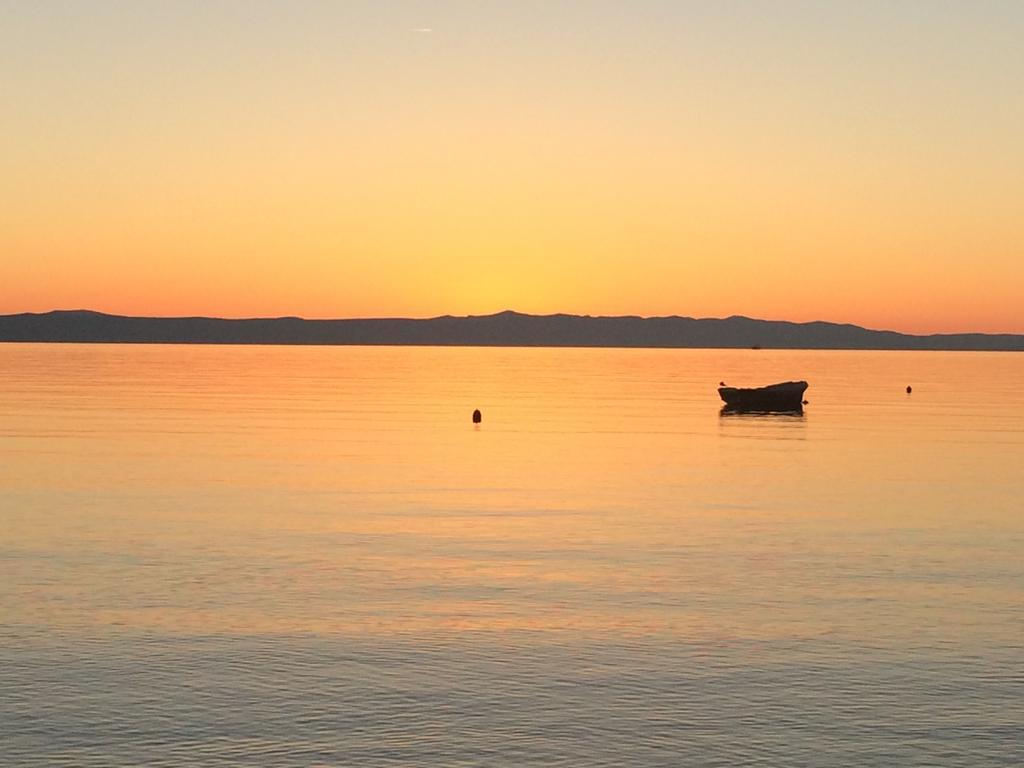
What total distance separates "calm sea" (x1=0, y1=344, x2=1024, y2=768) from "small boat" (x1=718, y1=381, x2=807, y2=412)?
4534 cm

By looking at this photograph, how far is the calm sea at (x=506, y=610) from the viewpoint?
66.5 ft

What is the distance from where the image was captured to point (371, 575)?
33.6m

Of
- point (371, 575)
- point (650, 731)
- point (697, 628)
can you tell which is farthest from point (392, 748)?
point (371, 575)

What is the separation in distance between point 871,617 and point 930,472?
35156mm

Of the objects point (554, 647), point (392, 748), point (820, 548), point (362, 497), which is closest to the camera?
point (392, 748)

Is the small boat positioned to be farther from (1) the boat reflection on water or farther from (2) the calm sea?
(2) the calm sea

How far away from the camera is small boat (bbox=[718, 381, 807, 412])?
374ft

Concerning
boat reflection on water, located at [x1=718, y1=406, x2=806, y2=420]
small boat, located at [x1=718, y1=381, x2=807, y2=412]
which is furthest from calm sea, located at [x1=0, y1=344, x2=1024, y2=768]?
small boat, located at [x1=718, y1=381, x2=807, y2=412]

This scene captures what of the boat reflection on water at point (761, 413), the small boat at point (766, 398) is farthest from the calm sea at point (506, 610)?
the small boat at point (766, 398)

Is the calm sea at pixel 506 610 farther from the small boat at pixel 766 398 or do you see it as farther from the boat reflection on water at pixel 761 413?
the small boat at pixel 766 398

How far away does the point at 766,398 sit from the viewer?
116m

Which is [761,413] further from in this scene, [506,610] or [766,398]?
[506,610]

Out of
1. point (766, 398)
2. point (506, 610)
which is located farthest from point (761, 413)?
point (506, 610)

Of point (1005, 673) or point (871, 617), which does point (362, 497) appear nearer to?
point (871, 617)
